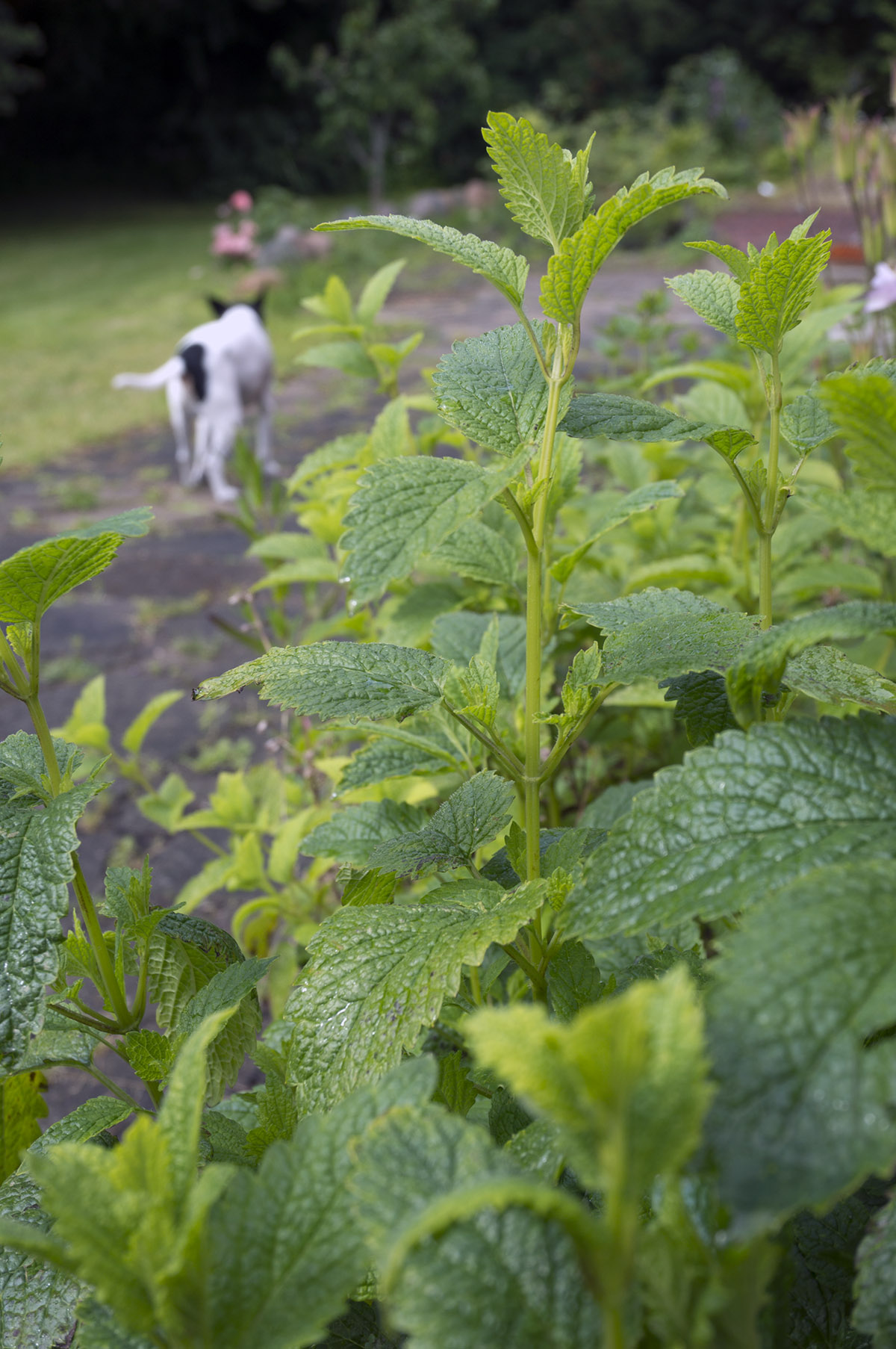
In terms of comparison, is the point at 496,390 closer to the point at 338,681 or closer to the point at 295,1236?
the point at 338,681

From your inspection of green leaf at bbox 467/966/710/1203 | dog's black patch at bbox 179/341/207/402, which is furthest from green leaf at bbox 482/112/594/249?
dog's black patch at bbox 179/341/207/402

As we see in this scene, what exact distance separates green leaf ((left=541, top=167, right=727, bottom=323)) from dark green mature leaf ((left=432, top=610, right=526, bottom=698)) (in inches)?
19.1

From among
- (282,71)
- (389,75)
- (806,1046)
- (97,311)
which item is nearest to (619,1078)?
(806,1046)

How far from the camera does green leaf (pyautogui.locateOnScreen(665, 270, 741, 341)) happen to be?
0.82m

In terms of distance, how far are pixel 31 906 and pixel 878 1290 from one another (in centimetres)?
53

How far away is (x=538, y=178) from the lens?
2.24 ft

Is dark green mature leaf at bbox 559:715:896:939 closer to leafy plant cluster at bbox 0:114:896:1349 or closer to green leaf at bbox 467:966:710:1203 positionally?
leafy plant cluster at bbox 0:114:896:1349

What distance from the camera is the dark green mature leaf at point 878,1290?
1.53 ft

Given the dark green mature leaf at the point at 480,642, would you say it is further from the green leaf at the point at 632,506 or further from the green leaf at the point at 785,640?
the green leaf at the point at 785,640

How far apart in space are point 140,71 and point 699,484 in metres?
23.4

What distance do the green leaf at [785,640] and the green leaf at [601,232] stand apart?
26 centimetres

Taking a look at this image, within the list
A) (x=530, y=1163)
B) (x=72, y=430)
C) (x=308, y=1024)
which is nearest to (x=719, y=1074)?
(x=530, y=1163)

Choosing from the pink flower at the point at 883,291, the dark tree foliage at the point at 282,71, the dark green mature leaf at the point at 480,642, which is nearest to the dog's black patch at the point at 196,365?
the pink flower at the point at 883,291

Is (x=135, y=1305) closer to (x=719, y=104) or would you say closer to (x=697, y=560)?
(x=697, y=560)
